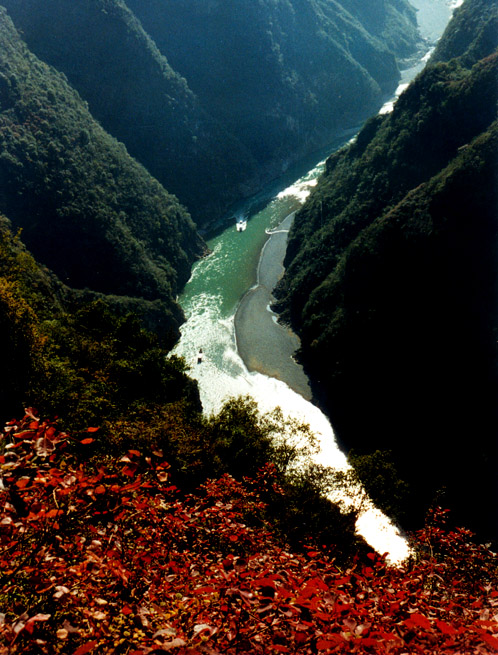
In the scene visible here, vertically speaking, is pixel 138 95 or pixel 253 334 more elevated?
pixel 138 95

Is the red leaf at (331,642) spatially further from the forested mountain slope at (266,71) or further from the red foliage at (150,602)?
the forested mountain slope at (266,71)

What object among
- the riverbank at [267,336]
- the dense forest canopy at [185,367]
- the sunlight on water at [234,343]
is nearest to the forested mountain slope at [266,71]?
the dense forest canopy at [185,367]

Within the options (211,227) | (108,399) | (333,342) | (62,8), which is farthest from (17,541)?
(62,8)

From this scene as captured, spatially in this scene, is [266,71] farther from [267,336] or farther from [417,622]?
[417,622]

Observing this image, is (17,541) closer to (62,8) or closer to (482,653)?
(482,653)

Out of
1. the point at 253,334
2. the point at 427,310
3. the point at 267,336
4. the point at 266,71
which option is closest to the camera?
the point at 427,310

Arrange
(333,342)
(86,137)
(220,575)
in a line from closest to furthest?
(220,575) → (333,342) → (86,137)

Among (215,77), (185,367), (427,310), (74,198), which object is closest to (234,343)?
(185,367)
